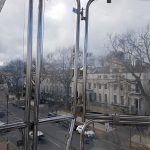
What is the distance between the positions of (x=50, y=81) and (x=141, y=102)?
32.8 inches

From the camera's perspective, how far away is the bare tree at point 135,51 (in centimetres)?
239

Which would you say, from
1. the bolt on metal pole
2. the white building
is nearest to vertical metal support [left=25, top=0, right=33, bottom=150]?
the bolt on metal pole

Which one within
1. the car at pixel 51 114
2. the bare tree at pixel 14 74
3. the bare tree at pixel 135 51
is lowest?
the car at pixel 51 114

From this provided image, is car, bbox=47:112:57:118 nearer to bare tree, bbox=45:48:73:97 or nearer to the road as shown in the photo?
the road

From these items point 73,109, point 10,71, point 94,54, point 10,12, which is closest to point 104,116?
point 73,109

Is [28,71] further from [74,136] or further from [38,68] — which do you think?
[74,136]

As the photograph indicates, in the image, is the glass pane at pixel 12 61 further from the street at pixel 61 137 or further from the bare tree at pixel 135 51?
the bare tree at pixel 135 51

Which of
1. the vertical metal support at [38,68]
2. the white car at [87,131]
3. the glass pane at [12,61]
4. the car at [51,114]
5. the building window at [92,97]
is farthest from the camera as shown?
the building window at [92,97]

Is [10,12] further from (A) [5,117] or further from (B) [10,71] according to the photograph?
(A) [5,117]

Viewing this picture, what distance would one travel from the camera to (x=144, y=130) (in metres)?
2.41

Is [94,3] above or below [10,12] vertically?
above

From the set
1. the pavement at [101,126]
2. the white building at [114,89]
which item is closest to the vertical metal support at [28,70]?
the pavement at [101,126]

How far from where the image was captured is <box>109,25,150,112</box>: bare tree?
239 centimetres

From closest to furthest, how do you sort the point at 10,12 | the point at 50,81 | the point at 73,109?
the point at 10,12, the point at 50,81, the point at 73,109
